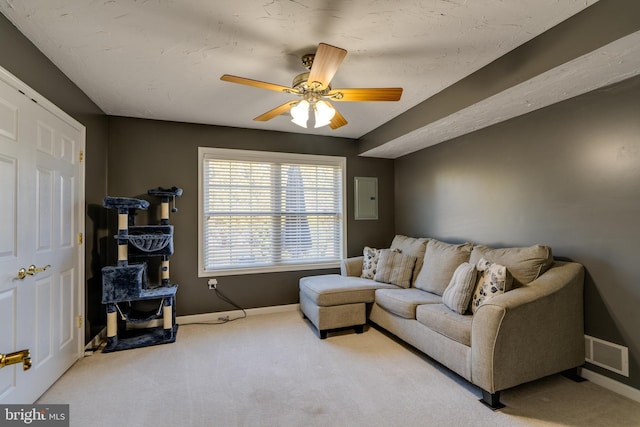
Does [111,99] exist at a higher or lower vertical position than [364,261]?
higher

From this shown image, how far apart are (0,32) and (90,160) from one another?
1347mm

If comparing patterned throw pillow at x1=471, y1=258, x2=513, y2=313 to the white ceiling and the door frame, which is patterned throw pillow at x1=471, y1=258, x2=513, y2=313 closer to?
the white ceiling

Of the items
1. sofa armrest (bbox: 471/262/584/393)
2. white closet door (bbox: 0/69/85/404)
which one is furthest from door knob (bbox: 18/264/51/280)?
sofa armrest (bbox: 471/262/584/393)

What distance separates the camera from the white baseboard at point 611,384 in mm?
2002

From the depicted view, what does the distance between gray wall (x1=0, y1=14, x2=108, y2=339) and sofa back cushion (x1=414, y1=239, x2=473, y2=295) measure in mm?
3313

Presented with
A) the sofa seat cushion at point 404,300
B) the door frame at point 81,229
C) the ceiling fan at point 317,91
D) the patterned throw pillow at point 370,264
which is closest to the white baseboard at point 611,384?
the sofa seat cushion at point 404,300

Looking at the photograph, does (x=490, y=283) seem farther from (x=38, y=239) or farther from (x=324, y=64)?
(x=38, y=239)

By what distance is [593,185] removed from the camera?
2.24m

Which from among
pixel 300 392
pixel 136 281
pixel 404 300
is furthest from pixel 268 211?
pixel 300 392

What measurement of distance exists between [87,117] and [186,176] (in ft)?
3.53

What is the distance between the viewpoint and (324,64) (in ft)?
5.68

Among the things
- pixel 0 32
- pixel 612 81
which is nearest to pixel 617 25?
pixel 612 81

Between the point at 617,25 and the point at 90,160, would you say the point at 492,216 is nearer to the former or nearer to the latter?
the point at 617,25

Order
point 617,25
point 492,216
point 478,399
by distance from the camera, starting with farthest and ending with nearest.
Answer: point 492,216 → point 478,399 → point 617,25
